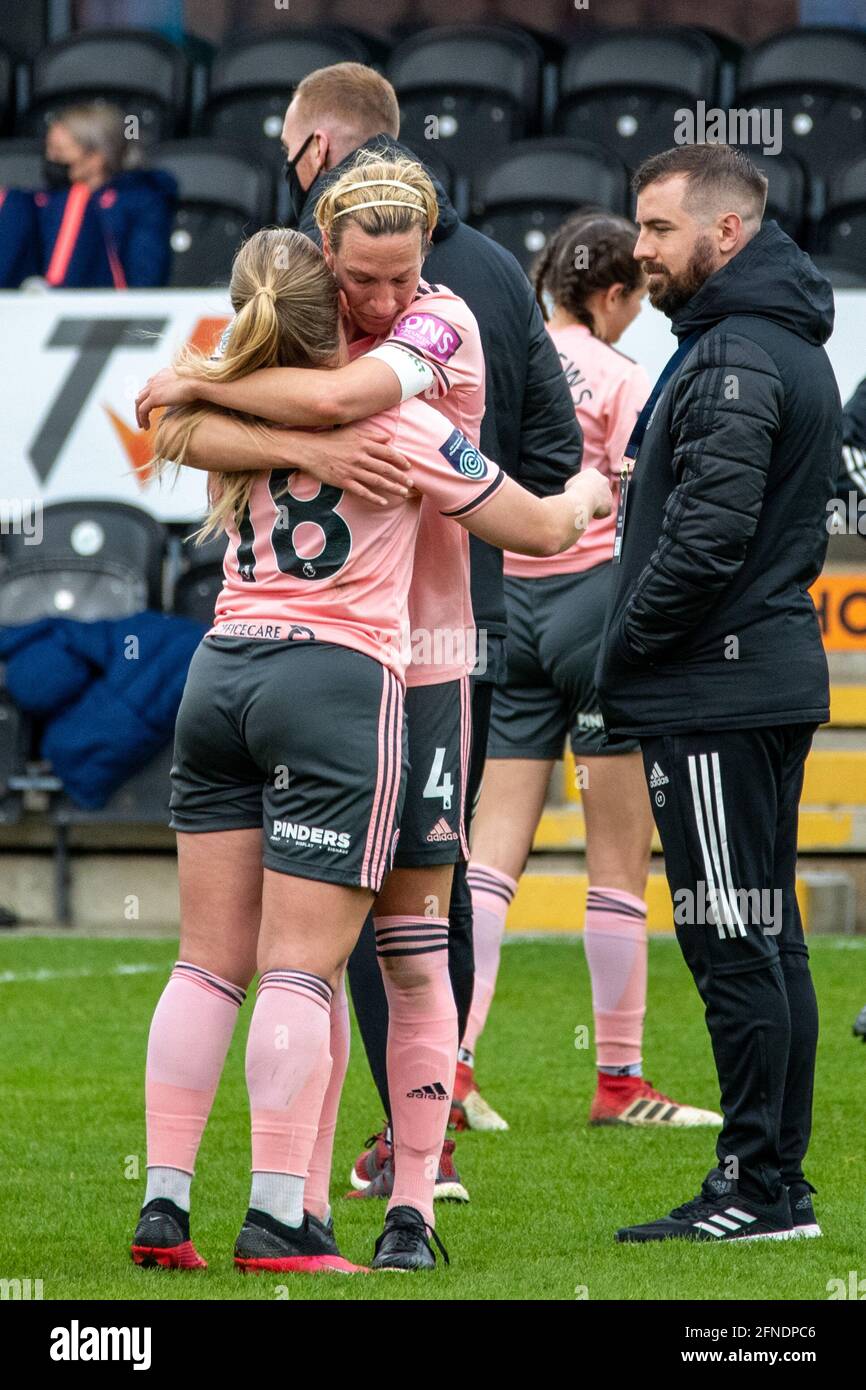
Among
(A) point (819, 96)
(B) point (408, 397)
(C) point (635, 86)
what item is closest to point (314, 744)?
(B) point (408, 397)

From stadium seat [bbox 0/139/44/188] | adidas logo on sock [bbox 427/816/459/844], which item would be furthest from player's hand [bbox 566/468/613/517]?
stadium seat [bbox 0/139/44/188]

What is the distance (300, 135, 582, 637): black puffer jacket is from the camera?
389 cm

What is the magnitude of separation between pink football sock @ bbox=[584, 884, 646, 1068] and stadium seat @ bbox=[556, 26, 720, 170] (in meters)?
6.81

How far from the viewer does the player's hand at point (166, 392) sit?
10.1 ft

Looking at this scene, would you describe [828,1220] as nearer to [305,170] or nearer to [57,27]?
[305,170]

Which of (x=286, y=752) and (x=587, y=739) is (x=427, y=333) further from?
(x=587, y=739)

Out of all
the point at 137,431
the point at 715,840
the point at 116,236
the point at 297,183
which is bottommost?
the point at 715,840

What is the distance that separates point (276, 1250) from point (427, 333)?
4.65ft

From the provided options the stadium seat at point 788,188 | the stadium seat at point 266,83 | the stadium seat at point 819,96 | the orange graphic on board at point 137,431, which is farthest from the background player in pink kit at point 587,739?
the stadium seat at point 266,83

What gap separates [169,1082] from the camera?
10.3 ft

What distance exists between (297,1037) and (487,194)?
7.89 metres

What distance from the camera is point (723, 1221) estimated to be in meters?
3.48

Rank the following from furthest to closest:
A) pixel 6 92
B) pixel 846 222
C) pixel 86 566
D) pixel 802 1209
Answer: pixel 6 92, pixel 846 222, pixel 86 566, pixel 802 1209
